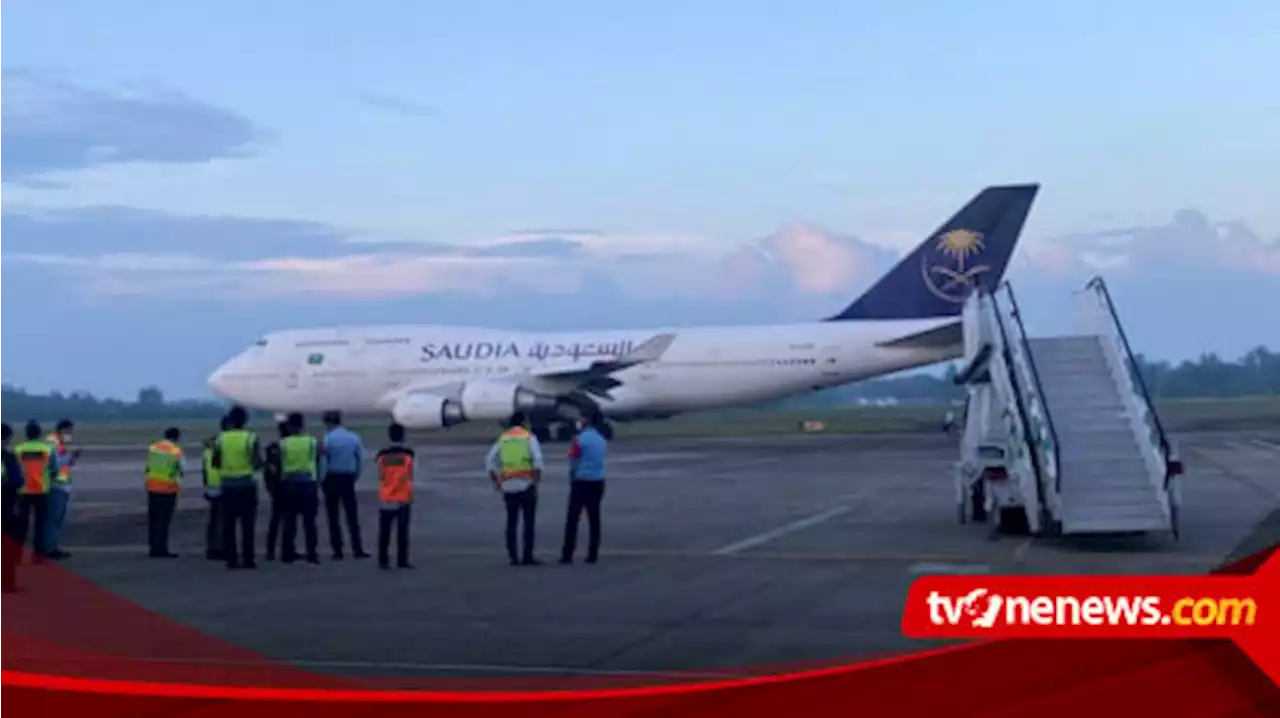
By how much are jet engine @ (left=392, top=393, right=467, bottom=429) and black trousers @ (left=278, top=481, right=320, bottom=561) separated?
28.9 meters

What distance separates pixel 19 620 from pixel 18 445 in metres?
5.70

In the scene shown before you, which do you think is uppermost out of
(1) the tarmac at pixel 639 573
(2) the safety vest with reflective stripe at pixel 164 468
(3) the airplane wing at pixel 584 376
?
(3) the airplane wing at pixel 584 376

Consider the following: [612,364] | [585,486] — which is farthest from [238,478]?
[612,364]

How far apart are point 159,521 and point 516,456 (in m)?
4.56

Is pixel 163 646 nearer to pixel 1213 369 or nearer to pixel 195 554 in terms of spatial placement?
pixel 195 554

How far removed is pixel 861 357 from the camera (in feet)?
149

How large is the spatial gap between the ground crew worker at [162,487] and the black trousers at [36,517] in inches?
43.3

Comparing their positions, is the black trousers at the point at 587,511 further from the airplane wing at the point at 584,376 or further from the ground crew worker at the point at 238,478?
the airplane wing at the point at 584,376

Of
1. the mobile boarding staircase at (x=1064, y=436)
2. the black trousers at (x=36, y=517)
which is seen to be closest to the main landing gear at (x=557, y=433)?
the mobile boarding staircase at (x=1064, y=436)

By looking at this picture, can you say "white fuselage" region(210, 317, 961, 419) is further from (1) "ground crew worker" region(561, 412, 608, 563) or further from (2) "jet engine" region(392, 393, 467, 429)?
(1) "ground crew worker" region(561, 412, 608, 563)

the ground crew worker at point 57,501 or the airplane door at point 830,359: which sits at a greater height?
the airplane door at point 830,359

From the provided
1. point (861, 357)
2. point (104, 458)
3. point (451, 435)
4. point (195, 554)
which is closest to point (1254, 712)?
point (195, 554)

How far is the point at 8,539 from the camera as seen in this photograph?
14.3 meters

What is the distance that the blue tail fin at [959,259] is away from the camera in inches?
1815
